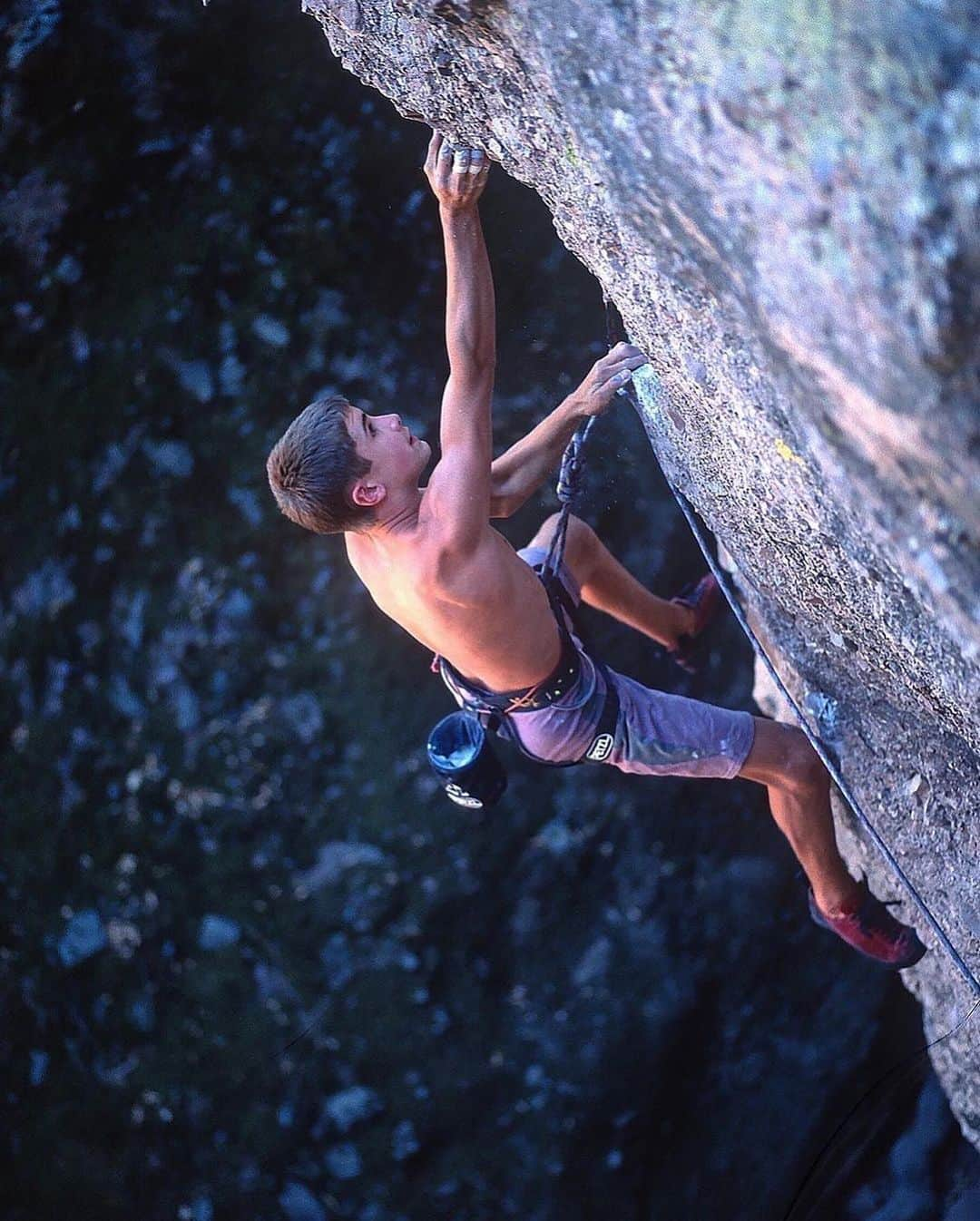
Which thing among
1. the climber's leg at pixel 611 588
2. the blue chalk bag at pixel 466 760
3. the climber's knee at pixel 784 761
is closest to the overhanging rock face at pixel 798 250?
the climber's knee at pixel 784 761

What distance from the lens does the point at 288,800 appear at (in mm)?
3568

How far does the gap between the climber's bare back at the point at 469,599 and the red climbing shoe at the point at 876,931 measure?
92 cm

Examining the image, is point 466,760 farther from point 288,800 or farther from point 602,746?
point 288,800

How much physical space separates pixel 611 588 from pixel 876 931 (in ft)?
3.24

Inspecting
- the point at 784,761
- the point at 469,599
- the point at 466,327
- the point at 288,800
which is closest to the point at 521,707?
the point at 469,599

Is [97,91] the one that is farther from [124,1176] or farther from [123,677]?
[124,1176]

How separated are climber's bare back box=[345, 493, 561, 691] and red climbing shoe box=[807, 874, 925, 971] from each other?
3.03ft

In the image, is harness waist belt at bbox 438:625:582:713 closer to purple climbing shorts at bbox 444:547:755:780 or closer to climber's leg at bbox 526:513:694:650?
purple climbing shorts at bbox 444:547:755:780

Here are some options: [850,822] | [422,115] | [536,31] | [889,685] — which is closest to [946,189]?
[536,31]

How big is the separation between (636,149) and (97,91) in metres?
2.90

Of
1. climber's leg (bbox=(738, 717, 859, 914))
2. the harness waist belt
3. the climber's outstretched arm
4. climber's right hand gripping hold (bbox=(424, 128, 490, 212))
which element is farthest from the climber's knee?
climber's right hand gripping hold (bbox=(424, 128, 490, 212))

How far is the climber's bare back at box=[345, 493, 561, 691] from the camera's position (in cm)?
199

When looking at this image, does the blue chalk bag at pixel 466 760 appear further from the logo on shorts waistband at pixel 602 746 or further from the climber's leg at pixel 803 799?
the climber's leg at pixel 803 799

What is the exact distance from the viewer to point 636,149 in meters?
1.26
